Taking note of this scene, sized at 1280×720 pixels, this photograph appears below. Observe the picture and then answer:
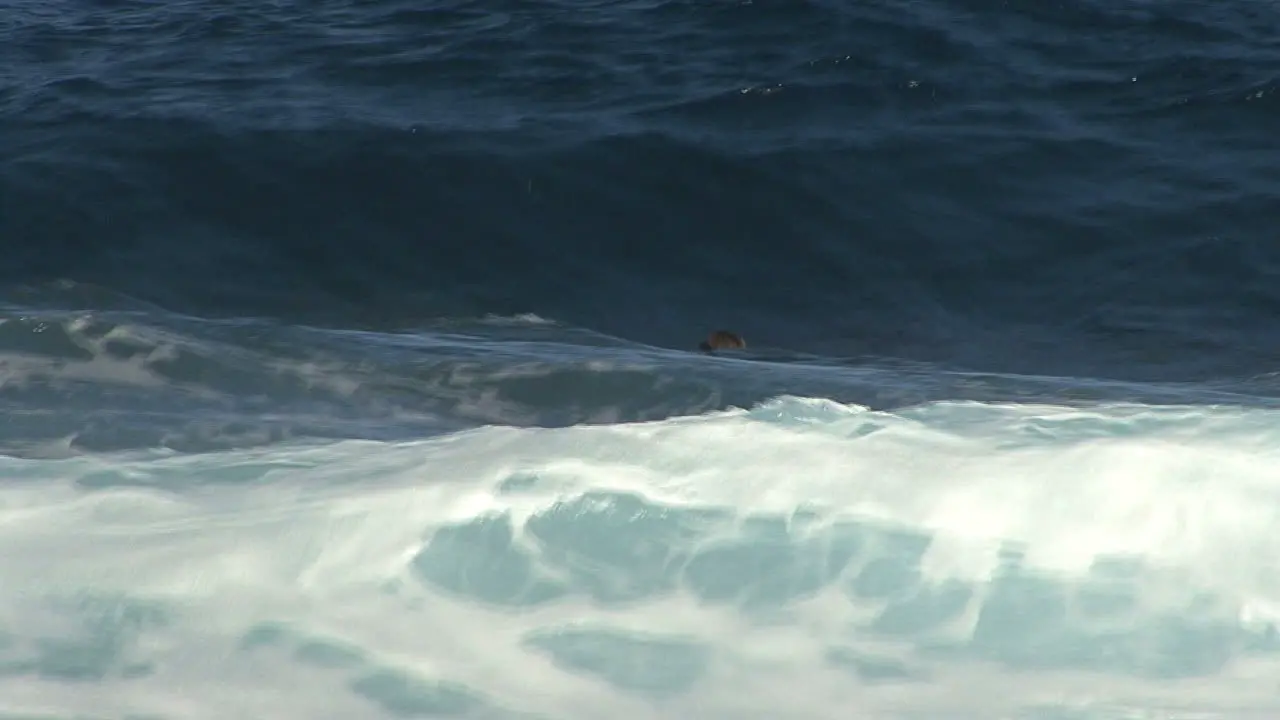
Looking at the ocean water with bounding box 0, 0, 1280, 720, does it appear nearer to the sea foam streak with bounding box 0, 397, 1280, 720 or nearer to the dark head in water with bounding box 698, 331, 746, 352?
the sea foam streak with bounding box 0, 397, 1280, 720

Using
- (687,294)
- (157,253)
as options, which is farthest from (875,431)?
(157,253)

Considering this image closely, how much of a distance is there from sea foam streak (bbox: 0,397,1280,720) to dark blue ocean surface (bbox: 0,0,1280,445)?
991 mm

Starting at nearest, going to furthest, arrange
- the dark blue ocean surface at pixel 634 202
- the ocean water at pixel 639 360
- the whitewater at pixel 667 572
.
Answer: the whitewater at pixel 667 572 → the ocean water at pixel 639 360 → the dark blue ocean surface at pixel 634 202

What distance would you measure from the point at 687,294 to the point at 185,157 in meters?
3.20

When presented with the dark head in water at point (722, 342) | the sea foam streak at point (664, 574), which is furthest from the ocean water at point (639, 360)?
the dark head in water at point (722, 342)

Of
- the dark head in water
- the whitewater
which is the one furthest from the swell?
the whitewater

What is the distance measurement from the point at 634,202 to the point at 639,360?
9.68 ft

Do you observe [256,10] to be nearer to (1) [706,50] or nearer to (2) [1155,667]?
(1) [706,50]

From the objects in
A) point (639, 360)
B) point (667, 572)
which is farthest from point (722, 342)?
point (667, 572)

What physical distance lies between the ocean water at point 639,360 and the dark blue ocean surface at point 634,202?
1.3 inches

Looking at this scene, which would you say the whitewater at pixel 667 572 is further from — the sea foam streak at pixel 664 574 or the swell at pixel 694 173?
the swell at pixel 694 173

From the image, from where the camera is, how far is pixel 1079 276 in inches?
330

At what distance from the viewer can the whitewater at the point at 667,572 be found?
3.63 meters

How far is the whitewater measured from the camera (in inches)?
143
